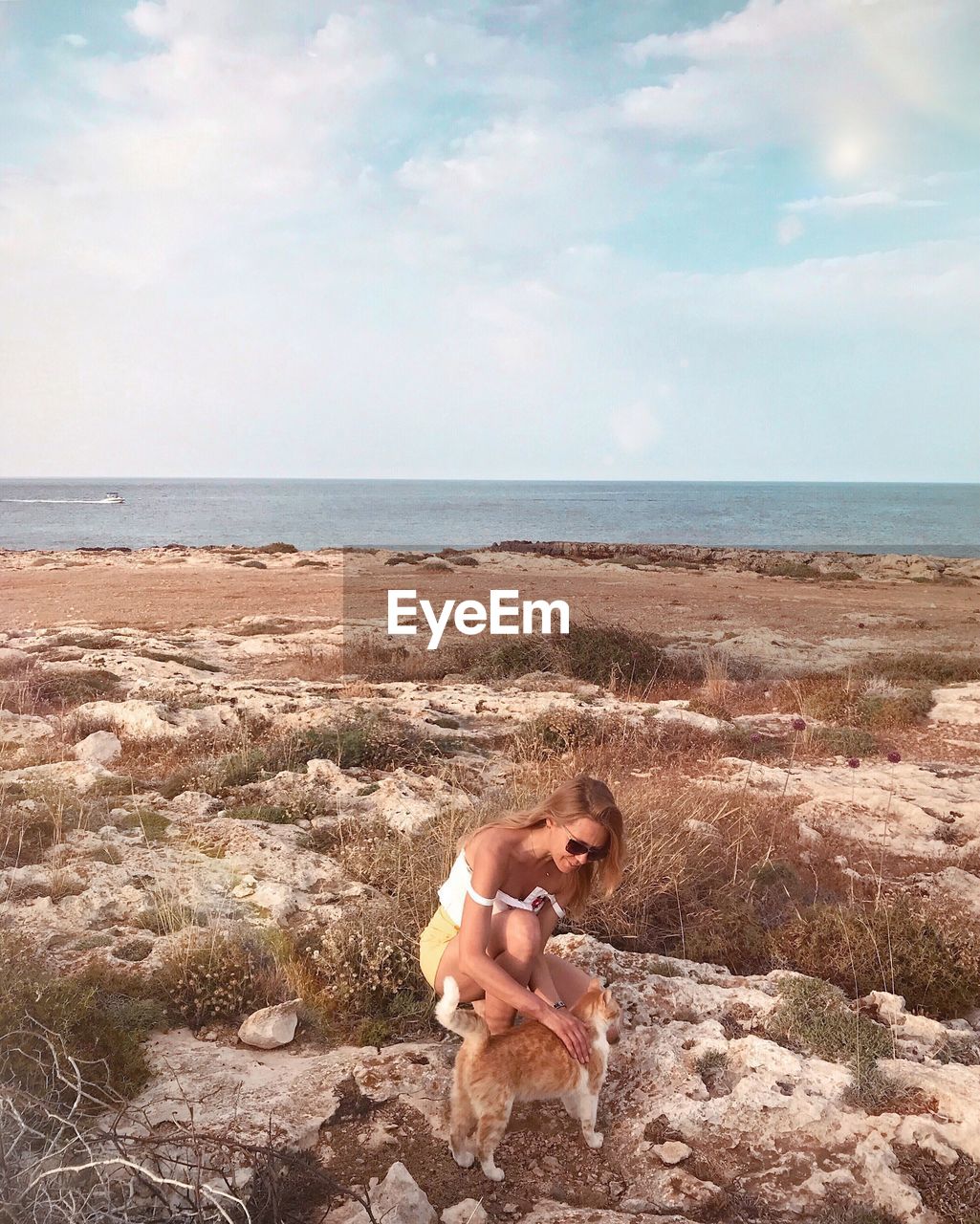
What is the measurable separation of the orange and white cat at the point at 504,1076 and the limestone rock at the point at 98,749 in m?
5.83

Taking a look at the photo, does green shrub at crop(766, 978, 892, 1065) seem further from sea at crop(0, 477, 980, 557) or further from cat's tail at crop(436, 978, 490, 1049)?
sea at crop(0, 477, 980, 557)

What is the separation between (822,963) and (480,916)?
2564mm

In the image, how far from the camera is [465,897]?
405cm

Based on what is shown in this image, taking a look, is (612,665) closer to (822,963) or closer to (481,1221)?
(822,963)

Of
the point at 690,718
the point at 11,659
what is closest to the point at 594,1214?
the point at 690,718

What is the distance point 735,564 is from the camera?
33.1 metres

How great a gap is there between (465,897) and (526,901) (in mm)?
279

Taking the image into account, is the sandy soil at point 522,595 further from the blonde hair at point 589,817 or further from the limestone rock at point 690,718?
the blonde hair at point 589,817

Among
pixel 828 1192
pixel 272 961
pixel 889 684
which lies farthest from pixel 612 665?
pixel 828 1192

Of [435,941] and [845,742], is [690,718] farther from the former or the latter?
[435,941]

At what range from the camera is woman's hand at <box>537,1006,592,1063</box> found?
3.63 meters

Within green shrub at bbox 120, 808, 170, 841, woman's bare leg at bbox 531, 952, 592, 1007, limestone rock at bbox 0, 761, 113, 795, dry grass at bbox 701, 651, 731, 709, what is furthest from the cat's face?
dry grass at bbox 701, 651, 731, 709

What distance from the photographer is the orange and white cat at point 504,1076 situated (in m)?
3.48

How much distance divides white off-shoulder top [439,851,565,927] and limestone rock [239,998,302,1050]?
38.0 inches
